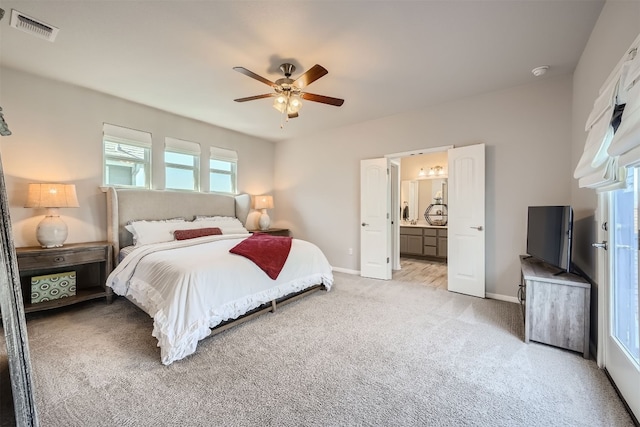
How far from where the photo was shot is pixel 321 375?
194 cm

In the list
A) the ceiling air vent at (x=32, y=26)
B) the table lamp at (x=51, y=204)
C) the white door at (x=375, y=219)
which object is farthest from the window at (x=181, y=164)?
the white door at (x=375, y=219)

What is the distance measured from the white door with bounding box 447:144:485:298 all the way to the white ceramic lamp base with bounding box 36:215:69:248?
489cm

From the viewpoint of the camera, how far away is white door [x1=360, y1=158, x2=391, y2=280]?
4.46 meters

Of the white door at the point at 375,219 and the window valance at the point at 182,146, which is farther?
the white door at the point at 375,219

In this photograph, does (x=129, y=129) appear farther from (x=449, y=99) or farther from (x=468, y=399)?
(x=468, y=399)

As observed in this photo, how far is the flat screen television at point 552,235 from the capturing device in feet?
7.44

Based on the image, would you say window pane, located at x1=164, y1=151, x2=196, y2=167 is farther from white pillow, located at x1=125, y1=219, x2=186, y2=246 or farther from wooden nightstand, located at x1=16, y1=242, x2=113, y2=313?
wooden nightstand, located at x1=16, y1=242, x2=113, y2=313

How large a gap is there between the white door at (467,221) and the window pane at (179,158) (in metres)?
4.21

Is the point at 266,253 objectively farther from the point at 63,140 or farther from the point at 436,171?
the point at 436,171

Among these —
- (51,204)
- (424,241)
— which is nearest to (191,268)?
(51,204)

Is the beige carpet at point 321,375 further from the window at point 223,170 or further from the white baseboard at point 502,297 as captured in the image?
the window at point 223,170

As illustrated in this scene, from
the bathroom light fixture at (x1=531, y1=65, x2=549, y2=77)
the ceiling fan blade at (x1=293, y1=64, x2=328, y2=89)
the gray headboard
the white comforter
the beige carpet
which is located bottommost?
the beige carpet

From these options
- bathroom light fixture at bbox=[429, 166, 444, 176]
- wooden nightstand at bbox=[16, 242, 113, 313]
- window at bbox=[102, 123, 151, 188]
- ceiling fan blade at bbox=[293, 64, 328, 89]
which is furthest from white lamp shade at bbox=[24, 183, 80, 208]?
bathroom light fixture at bbox=[429, 166, 444, 176]

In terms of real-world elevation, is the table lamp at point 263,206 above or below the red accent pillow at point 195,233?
above
